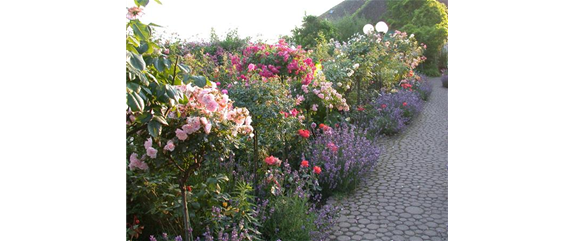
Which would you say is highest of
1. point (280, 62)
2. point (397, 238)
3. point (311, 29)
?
point (311, 29)

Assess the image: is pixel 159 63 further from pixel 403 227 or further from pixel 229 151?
pixel 403 227

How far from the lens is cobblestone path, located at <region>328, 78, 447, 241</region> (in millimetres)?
3186

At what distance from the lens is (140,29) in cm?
160

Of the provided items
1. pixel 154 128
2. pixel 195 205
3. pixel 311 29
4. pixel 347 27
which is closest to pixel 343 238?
pixel 195 205

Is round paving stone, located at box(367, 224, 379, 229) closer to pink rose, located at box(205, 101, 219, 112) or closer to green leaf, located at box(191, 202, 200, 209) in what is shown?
green leaf, located at box(191, 202, 200, 209)

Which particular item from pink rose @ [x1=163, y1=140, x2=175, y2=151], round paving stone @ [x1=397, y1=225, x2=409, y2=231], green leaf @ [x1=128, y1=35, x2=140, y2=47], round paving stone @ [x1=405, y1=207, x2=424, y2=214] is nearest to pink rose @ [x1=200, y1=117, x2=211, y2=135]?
pink rose @ [x1=163, y1=140, x2=175, y2=151]

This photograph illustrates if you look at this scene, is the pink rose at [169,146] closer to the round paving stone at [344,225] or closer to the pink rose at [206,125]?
the pink rose at [206,125]

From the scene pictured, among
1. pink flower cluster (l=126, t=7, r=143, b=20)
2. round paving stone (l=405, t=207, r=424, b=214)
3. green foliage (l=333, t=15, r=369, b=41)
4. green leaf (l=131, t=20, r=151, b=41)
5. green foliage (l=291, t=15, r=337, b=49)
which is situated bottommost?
round paving stone (l=405, t=207, r=424, b=214)

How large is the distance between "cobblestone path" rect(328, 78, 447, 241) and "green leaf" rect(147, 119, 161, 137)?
→ 1.81 meters

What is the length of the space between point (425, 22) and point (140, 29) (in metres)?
19.2

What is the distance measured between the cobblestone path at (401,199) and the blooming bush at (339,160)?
136 millimetres

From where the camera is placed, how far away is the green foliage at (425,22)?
17516 mm
